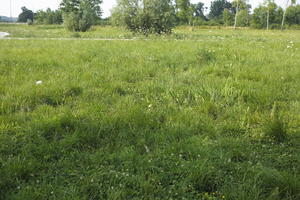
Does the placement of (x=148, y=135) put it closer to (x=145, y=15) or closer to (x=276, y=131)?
(x=276, y=131)

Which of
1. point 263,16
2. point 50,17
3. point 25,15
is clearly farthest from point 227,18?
point 25,15

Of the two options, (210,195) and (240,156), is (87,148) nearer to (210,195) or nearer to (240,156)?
(210,195)

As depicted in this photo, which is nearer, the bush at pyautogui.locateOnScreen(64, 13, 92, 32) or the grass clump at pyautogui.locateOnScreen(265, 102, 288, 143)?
the grass clump at pyautogui.locateOnScreen(265, 102, 288, 143)

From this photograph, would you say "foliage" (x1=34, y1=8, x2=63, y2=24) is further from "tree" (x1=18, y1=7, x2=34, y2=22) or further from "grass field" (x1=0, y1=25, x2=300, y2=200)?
"grass field" (x1=0, y1=25, x2=300, y2=200)

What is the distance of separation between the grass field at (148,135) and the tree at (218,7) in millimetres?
107024

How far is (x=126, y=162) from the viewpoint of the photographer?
247cm

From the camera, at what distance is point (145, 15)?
18828 mm

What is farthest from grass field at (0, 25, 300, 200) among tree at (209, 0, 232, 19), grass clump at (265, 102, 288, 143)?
tree at (209, 0, 232, 19)

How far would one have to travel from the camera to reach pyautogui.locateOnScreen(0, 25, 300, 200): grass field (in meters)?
2.16

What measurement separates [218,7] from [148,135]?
113240 mm

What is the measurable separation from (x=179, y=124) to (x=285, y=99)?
7.70 feet

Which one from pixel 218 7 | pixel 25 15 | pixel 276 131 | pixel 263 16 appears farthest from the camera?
pixel 218 7

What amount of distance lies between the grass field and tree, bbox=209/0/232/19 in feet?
351

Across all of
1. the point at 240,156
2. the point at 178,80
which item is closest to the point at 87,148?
the point at 240,156
